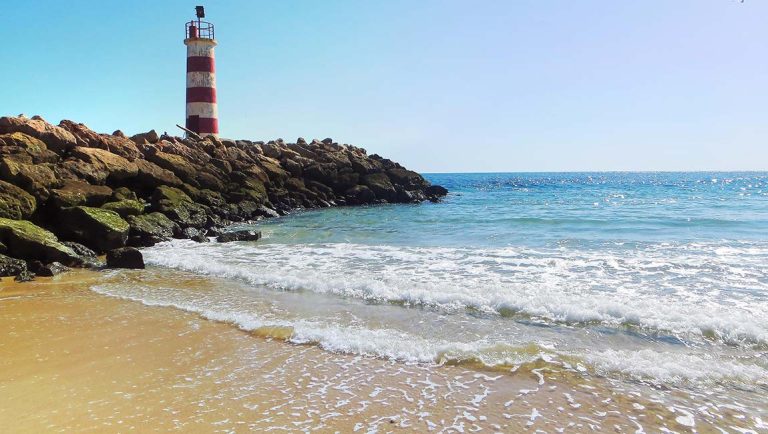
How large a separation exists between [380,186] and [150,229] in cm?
1880

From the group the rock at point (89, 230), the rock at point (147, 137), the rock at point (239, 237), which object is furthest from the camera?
the rock at point (147, 137)

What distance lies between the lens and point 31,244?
10836 mm

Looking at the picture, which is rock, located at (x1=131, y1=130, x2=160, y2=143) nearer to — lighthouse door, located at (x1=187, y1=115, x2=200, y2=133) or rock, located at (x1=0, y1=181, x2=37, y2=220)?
lighthouse door, located at (x1=187, y1=115, x2=200, y2=133)

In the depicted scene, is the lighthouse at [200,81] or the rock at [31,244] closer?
the rock at [31,244]

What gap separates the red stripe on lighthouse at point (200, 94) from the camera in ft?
94.1

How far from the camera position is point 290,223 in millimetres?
20891

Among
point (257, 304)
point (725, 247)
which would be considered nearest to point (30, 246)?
point (257, 304)

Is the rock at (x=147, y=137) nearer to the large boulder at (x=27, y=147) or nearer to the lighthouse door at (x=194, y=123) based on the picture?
the lighthouse door at (x=194, y=123)

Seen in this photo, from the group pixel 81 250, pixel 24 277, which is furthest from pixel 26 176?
pixel 24 277

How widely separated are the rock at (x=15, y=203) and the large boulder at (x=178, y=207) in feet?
13.9

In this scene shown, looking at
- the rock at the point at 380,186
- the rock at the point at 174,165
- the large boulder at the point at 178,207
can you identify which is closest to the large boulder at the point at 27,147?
the large boulder at the point at 178,207

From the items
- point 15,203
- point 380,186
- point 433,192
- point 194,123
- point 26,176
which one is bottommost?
point 433,192

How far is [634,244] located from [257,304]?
10465 millimetres

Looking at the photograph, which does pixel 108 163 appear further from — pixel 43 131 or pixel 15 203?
pixel 15 203
